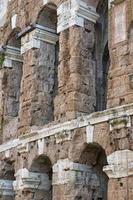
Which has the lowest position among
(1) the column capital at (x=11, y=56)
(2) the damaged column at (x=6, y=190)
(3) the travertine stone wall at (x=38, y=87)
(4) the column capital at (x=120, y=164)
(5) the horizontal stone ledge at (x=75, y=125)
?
(2) the damaged column at (x=6, y=190)

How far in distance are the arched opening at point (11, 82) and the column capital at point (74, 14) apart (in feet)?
9.81

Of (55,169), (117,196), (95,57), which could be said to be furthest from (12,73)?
(117,196)

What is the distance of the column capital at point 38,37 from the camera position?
14.7 m

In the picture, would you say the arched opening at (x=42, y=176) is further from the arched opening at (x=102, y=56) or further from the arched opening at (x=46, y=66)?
the arched opening at (x=102, y=56)

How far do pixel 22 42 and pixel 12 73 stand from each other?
1329 millimetres

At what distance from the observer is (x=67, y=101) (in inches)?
502

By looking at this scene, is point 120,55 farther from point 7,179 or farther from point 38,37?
point 7,179

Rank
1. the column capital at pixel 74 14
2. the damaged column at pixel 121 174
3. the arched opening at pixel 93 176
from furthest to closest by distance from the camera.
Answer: the column capital at pixel 74 14 → the arched opening at pixel 93 176 → the damaged column at pixel 121 174

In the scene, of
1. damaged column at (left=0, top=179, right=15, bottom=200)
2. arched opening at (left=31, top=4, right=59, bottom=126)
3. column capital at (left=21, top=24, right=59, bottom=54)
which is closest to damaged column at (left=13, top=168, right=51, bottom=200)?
damaged column at (left=0, top=179, right=15, bottom=200)

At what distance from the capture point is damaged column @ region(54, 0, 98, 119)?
12.7m

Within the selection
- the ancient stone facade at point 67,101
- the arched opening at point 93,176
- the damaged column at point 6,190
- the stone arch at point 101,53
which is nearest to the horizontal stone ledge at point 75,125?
the ancient stone facade at point 67,101

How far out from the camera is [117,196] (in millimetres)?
10805

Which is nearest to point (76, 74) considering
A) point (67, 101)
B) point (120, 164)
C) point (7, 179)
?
point (67, 101)

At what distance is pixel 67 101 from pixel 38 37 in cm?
282
